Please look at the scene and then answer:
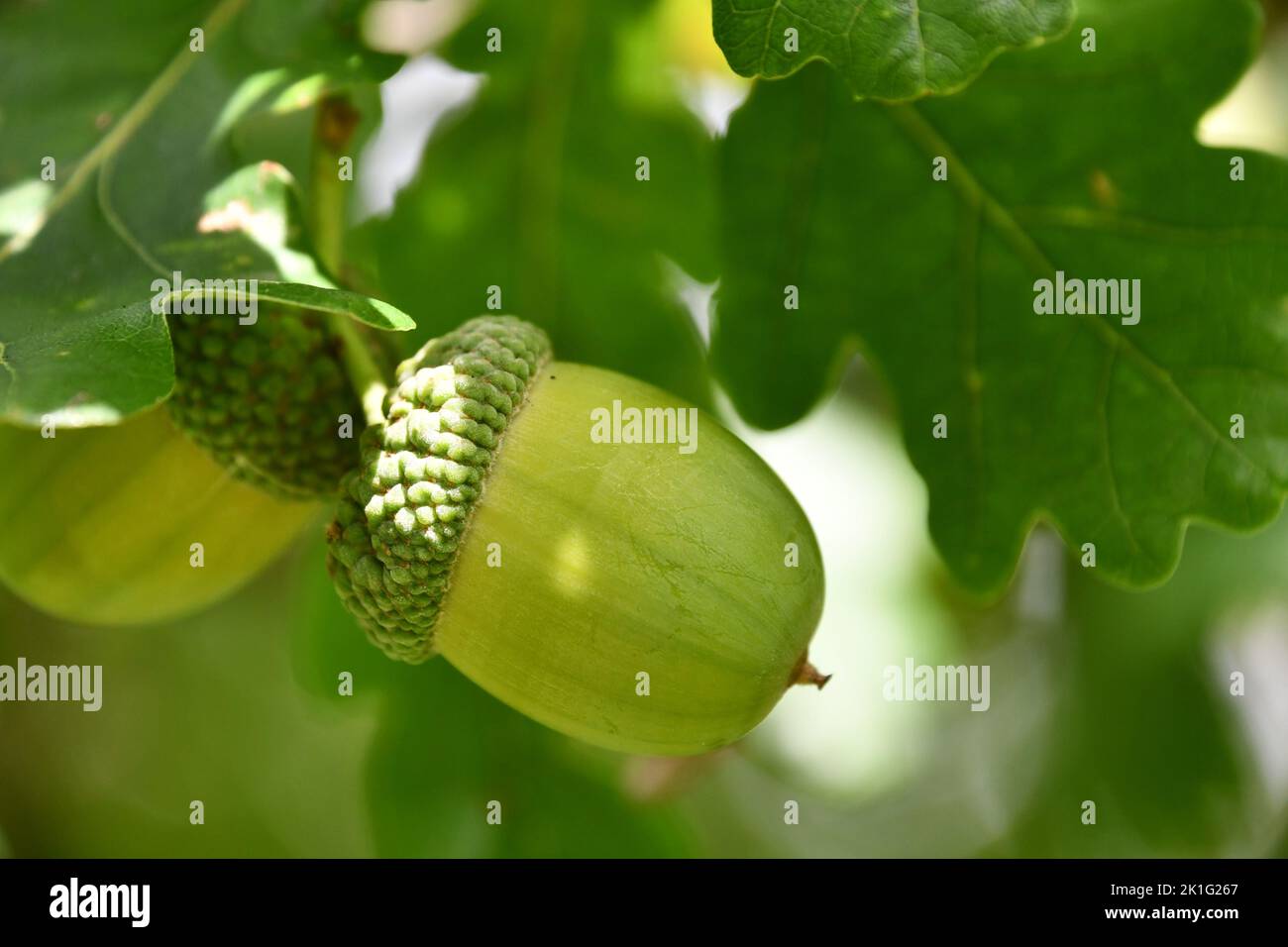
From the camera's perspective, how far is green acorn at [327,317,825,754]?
122cm

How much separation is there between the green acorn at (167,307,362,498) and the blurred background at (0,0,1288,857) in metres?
0.56

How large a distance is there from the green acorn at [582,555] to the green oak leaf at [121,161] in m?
0.26

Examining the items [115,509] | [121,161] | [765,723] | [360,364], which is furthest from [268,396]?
[765,723]

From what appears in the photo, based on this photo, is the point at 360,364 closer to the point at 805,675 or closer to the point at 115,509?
the point at 115,509

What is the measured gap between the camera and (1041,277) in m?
1.72

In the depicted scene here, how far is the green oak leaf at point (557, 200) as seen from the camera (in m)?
2.21

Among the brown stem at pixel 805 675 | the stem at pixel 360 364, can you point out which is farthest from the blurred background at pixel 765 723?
the brown stem at pixel 805 675

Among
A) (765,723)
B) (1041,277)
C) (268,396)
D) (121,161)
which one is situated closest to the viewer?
(268,396)

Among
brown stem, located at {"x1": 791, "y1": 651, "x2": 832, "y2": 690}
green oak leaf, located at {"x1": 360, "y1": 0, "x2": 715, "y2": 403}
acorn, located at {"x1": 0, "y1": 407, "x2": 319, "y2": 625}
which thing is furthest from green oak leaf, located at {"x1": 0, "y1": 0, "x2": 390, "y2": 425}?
brown stem, located at {"x1": 791, "y1": 651, "x2": 832, "y2": 690}

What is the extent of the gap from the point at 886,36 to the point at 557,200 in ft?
3.58

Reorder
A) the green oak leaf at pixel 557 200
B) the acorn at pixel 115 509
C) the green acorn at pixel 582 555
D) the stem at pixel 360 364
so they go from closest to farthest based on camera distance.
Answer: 1. the green acorn at pixel 582 555
2. the stem at pixel 360 364
3. the acorn at pixel 115 509
4. the green oak leaf at pixel 557 200

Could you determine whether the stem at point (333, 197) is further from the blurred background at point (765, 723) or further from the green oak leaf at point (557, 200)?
the green oak leaf at point (557, 200)

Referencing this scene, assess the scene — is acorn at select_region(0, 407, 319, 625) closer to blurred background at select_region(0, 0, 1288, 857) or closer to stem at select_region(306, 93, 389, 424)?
stem at select_region(306, 93, 389, 424)

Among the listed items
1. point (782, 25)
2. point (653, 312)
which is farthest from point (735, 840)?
point (782, 25)
